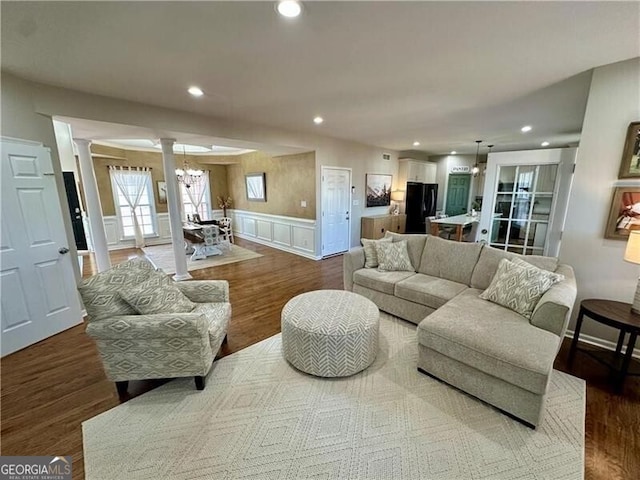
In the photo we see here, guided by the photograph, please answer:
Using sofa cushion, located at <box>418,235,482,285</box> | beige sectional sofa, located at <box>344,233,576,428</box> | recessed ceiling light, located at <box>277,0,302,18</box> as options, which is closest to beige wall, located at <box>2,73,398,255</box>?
recessed ceiling light, located at <box>277,0,302,18</box>

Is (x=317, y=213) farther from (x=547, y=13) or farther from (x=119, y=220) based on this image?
(x=119, y=220)

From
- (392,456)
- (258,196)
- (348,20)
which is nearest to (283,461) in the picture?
(392,456)

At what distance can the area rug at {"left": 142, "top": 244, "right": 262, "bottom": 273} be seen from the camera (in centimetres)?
535

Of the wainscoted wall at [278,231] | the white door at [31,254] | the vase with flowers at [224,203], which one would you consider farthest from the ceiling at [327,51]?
the vase with flowers at [224,203]

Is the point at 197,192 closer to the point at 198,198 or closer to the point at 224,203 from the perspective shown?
the point at 198,198

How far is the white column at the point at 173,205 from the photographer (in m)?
4.16

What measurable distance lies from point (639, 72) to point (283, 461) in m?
4.01

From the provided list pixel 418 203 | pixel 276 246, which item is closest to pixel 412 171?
pixel 418 203

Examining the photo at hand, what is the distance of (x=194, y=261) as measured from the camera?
18.8 ft

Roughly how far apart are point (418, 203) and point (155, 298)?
7331mm

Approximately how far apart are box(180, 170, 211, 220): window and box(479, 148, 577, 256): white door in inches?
305

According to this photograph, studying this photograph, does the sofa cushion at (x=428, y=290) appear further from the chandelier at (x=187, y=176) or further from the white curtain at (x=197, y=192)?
the white curtain at (x=197, y=192)

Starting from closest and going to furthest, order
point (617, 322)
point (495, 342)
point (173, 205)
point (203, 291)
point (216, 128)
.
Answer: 1. point (495, 342)
2. point (617, 322)
3. point (203, 291)
4. point (216, 128)
5. point (173, 205)

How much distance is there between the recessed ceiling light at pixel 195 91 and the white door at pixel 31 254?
168 centimetres
